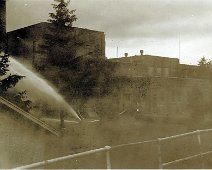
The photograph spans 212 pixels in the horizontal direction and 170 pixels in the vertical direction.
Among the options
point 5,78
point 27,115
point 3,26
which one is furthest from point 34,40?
point 27,115

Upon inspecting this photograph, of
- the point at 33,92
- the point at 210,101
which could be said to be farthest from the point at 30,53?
the point at 210,101

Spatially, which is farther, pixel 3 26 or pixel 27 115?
pixel 3 26

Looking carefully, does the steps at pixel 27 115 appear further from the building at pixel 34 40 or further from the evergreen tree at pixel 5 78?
the building at pixel 34 40

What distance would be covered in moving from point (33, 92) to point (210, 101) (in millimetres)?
21805

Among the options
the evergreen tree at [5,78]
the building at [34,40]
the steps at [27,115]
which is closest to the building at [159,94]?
the building at [34,40]

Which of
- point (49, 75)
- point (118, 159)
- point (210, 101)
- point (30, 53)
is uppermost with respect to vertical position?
point (30, 53)

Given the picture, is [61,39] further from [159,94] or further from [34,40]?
[159,94]

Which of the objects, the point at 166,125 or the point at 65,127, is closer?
the point at 65,127

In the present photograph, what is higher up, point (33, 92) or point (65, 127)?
point (33, 92)

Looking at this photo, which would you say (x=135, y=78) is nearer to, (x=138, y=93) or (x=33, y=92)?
(x=138, y=93)

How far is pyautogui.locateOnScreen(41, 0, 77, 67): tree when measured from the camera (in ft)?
109

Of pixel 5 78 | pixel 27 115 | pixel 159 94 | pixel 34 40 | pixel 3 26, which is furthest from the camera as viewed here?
pixel 159 94

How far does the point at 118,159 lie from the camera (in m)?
21.3

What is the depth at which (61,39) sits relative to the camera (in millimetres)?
34219
